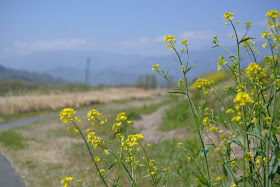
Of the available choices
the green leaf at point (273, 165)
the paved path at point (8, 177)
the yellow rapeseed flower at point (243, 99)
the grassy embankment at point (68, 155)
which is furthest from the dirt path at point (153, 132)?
the yellow rapeseed flower at point (243, 99)

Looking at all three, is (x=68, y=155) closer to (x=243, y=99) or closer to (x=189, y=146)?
(x=189, y=146)

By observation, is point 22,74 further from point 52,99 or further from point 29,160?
point 29,160

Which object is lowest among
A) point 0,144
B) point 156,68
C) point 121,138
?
point 0,144

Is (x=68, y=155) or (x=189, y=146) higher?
(x=189, y=146)

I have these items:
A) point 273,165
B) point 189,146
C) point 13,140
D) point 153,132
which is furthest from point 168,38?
point 13,140

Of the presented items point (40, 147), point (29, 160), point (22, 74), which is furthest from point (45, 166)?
point (22, 74)

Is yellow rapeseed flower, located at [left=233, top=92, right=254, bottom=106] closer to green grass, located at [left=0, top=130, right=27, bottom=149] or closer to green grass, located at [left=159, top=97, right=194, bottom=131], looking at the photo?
green grass, located at [left=159, top=97, right=194, bottom=131]

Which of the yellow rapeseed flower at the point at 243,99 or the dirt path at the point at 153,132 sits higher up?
the yellow rapeseed flower at the point at 243,99

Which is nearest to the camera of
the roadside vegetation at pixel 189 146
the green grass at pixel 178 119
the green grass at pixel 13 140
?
the roadside vegetation at pixel 189 146

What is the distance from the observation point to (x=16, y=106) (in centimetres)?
1609

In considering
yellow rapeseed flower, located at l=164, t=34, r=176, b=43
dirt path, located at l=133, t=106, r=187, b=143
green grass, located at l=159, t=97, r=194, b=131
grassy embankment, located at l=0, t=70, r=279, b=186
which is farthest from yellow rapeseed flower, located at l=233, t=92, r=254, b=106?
green grass, located at l=159, t=97, r=194, b=131

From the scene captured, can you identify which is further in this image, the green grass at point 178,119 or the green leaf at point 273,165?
the green grass at point 178,119

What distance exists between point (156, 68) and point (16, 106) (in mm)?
15640

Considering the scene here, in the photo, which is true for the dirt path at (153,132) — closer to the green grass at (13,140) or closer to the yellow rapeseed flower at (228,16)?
the green grass at (13,140)
